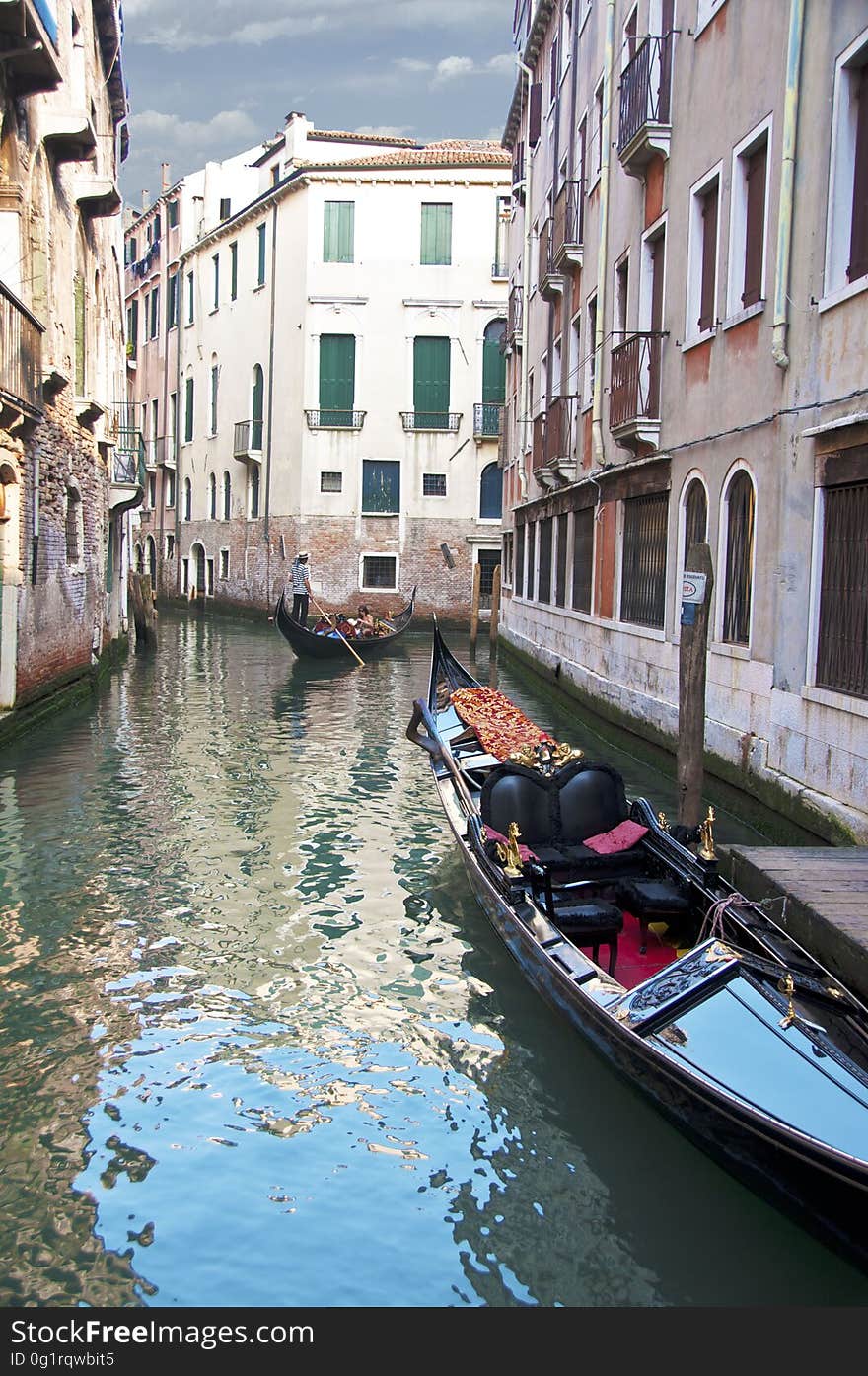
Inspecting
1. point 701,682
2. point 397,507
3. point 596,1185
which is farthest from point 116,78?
point 596,1185

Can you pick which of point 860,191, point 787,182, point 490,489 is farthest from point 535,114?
point 860,191

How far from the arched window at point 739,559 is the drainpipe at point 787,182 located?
1071 millimetres

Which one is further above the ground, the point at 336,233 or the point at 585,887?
the point at 336,233

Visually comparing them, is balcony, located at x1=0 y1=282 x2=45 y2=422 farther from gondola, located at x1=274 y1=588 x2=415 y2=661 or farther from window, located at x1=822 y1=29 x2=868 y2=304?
gondola, located at x1=274 y1=588 x2=415 y2=661

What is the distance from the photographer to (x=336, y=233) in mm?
24375

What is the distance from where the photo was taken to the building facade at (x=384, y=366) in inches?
955

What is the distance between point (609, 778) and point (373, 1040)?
188 centimetres

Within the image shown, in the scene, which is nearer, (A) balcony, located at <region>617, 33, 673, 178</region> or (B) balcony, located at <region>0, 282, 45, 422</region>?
(B) balcony, located at <region>0, 282, 45, 422</region>

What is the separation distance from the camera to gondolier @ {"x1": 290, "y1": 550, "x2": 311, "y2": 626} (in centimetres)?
2095

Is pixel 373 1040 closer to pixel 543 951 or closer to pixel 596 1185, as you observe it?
pixel 543 951

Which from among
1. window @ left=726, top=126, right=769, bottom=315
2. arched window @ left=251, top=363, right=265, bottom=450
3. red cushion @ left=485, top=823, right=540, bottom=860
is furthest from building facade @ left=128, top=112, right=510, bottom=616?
red cushion @ left=485, top=823, right=540, bottom=860

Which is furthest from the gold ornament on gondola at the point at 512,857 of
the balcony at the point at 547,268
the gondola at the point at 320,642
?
the gondola at the point at 320,642

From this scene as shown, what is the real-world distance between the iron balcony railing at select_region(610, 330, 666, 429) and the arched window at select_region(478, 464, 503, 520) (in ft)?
46.2

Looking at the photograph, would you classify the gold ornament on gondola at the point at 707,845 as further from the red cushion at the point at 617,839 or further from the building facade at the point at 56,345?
the building facade at the point at 56,345
